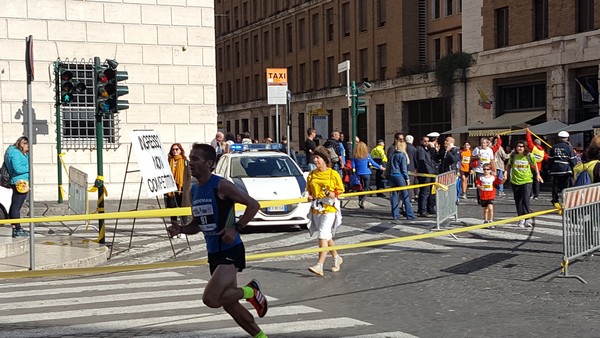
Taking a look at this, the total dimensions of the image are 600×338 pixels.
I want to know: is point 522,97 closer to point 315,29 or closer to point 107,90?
point 315,29

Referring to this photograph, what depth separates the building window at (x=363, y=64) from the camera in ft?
171

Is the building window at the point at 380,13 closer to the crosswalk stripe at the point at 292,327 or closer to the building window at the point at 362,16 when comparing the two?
the building window at the point at 362,16

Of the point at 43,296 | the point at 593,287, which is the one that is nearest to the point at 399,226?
the point at 593,287

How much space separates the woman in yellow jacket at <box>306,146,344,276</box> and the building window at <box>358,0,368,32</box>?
1644 inches

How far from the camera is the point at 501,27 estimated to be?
129 ft

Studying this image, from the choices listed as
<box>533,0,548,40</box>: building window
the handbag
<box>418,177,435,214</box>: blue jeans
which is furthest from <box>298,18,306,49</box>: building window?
<box>418,177,435,214</box>: blue jeans

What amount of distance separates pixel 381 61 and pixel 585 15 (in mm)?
17667

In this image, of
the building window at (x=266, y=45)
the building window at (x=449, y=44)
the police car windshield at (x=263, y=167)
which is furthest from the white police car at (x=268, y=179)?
the building window at (x=266, y=45)

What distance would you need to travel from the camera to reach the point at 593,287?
9812mm

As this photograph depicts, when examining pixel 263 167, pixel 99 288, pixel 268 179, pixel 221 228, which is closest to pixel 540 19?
pixel 263 167

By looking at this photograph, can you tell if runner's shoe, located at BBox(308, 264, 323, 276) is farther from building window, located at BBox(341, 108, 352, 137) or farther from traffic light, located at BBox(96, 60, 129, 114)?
building window, located at BBox(341, 108, 352, 137)

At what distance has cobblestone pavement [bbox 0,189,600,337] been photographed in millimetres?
7754

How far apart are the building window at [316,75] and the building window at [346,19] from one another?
4.18 metres

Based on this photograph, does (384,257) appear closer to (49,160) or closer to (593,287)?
(593,287)
